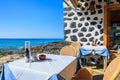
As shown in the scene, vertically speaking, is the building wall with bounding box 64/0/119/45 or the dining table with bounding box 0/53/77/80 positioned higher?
the building wall with bounding box 64/0/119/45

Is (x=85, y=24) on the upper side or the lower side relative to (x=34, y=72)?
upper

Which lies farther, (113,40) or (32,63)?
(113,40)

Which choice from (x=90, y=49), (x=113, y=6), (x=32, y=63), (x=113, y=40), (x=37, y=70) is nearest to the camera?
(x=37, y=70)

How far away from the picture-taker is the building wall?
6.16 metres

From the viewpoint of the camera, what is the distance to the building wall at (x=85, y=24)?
6.16 m

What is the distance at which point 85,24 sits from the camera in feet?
21.0

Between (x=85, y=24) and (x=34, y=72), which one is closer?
A: (x=34, y=72)

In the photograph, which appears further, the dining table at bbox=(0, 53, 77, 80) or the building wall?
the building wall

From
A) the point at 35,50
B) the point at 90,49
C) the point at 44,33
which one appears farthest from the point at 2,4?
the point at 90,49

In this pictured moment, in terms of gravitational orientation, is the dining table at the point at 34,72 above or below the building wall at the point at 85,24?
below

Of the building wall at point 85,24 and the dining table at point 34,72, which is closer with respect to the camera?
the dining table at point 34,72

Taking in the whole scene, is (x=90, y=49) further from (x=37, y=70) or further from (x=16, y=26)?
(x=16, y=26)

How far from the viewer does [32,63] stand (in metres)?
2.30

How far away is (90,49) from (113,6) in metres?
1.94
